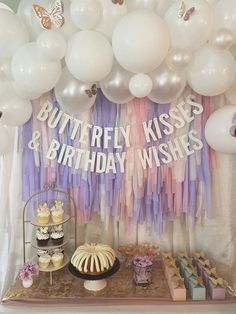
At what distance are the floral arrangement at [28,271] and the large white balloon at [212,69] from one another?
3.83 feet

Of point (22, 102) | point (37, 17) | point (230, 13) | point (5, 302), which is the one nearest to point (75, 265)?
point (5, 302)

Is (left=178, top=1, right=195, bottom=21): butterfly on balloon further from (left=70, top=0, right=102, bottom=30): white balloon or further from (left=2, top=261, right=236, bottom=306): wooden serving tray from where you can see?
(left=2, top=261, right=236, bottom=306): wooden serving tray

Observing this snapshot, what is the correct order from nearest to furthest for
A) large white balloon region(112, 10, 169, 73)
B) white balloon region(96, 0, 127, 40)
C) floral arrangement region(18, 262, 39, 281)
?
large white balloon region(112, 10, 169, 73) → white balloon region(96, 0, 127, 40) → floral arrangement region(18, 262, 39, 281)

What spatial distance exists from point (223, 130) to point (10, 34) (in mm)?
1000

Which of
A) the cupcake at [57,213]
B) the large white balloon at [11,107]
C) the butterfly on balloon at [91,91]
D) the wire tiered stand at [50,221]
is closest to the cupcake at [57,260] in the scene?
the wire tiered stand at [50,221]

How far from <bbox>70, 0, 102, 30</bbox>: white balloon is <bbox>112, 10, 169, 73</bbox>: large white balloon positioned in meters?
0.10

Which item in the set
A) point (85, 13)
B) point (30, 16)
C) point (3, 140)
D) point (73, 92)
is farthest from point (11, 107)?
point (85, 13)

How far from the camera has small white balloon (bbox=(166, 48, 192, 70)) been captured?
1242 mm

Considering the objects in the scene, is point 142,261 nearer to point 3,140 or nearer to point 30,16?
point 3,140

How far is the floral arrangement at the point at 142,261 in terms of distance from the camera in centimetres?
150

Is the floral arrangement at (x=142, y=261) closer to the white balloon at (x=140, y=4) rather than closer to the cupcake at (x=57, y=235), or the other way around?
the cupcake at (x=57, y=235)

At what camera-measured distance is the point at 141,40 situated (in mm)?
1162

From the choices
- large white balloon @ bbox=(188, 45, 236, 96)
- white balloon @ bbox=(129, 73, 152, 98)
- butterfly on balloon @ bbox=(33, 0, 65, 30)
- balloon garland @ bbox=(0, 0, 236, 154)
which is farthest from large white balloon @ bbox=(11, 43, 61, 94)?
large white balloon @ bbox=(188, 45, 236, 96)

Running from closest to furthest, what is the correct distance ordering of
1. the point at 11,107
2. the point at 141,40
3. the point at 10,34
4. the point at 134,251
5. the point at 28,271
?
the point at 141,40 < the point at 10,34 < the point at 11,107 < the point at 28,271 < the point at 134,251
